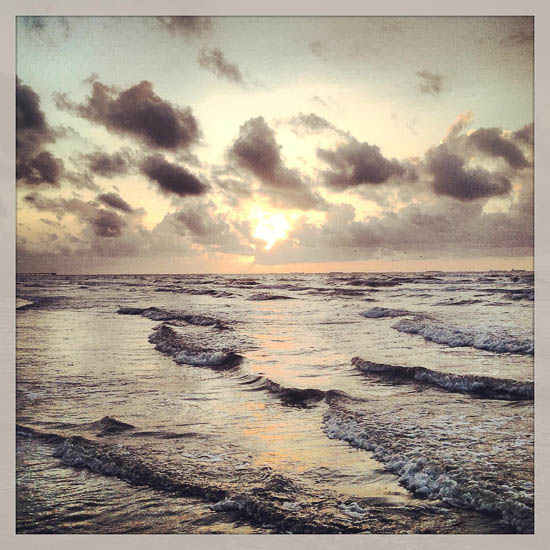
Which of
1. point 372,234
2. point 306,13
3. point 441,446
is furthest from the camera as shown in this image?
point 372,234

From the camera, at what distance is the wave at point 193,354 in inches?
313

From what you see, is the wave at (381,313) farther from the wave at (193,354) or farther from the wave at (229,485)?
the wave at (229,485)

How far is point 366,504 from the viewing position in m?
3.57

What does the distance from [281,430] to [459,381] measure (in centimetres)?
293

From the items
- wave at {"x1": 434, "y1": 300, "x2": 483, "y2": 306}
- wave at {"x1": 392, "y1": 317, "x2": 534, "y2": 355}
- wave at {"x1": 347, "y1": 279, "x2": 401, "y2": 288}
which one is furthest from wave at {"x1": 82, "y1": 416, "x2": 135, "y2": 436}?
wave at {"x1": 434, "y1": 300, "x2": 483, "y2": 306}

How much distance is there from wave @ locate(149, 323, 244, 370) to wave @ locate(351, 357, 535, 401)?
2.14 meters

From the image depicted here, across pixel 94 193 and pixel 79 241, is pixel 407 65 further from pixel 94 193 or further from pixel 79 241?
pixel 79 241

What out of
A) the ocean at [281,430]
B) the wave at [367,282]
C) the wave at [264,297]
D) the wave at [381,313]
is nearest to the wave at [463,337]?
the ocean at [281,430]

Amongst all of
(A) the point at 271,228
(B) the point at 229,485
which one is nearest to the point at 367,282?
(A) the point at 271,228

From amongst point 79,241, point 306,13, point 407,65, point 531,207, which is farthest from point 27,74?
point 531,207

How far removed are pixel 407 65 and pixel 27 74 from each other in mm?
4263

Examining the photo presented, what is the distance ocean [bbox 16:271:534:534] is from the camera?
138 inches

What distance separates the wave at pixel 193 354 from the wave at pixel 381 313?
515cm

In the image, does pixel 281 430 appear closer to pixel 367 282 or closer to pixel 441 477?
pixel 441 477
